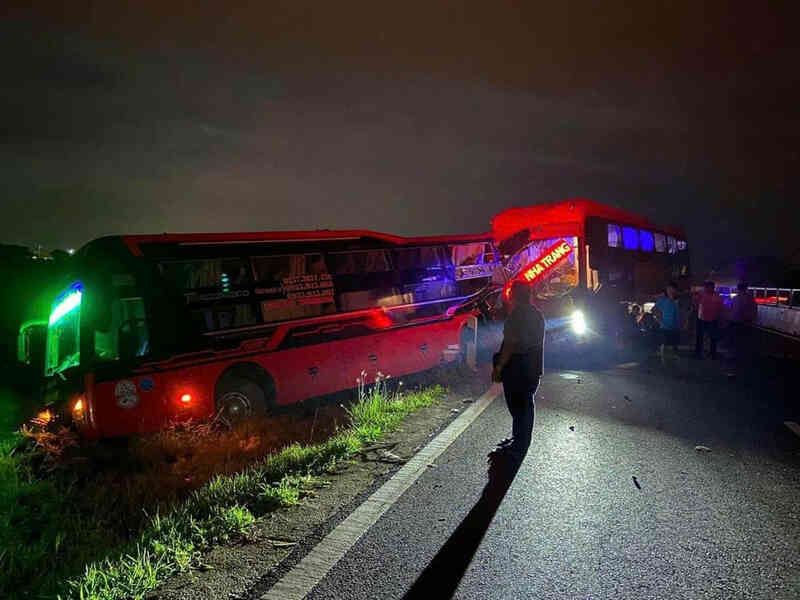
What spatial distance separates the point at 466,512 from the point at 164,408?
4.44m

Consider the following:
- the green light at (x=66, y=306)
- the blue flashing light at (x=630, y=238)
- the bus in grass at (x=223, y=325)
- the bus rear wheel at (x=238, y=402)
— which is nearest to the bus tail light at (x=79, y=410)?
the bus in grass at (x=223, y=325)

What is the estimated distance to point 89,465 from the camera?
6.43 meters

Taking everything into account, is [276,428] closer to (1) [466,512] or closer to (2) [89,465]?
(2) [89,465]

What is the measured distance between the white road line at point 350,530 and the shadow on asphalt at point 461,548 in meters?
0.59

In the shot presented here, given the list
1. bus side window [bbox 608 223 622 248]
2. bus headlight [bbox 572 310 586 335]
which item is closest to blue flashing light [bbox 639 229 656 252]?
bus side window [bbox 608 223 622 248]

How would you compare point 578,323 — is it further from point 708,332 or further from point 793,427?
point 793,427

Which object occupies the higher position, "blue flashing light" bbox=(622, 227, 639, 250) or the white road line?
"blue flashing light" bbox=(622, 227, 639, 250)

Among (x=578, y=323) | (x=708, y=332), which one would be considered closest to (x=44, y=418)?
(x=578, y=323)

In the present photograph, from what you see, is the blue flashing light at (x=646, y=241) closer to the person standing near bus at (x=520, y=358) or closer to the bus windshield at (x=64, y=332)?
the person standing near bus at (x=520, y=358)

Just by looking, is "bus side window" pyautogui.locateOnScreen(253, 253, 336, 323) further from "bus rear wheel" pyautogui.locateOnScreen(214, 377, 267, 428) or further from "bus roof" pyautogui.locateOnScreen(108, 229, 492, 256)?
"bus rear wheel" pyautogui.locateOnScreen(214, 377, 267, 428)

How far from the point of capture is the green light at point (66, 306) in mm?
7105

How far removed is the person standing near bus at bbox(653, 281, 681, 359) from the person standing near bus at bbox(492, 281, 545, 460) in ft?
25.2

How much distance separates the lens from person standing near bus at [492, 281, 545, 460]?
612 centimetres

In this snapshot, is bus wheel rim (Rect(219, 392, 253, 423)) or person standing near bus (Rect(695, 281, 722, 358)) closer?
bus wheel rim (Rect(219, 392, 253, 423))
